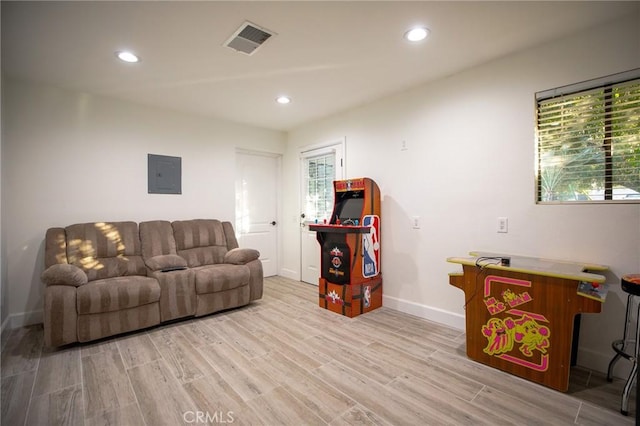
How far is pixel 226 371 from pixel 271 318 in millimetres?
1053

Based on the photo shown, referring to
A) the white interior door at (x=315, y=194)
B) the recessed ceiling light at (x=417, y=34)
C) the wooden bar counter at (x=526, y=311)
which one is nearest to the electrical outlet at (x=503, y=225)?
the wooden bar counter at (x=526, y=311)

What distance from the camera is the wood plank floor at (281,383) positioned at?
1.67 meters

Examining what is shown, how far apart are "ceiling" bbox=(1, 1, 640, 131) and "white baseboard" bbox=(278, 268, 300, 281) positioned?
2844 millimetres

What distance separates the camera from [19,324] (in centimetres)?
297

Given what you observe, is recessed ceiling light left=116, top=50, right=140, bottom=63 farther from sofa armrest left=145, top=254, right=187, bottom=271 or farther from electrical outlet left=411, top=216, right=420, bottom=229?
electrical outlet left=411, top=216, right=420, bottom=229

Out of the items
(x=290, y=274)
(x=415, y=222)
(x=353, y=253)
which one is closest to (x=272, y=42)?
(x=353, y=253)

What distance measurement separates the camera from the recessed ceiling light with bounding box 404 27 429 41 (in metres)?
2.19

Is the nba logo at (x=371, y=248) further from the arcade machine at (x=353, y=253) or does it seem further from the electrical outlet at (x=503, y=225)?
the electrical outlet at (x=503, y=225)

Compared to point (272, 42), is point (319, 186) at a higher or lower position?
lower

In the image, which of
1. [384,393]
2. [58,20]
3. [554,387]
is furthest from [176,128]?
[554,387]

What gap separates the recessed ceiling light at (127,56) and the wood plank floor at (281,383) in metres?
2.54

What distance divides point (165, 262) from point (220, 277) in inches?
24.0

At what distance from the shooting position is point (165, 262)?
3.16 meters

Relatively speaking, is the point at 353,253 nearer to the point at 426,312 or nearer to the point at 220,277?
the point at 426,312
